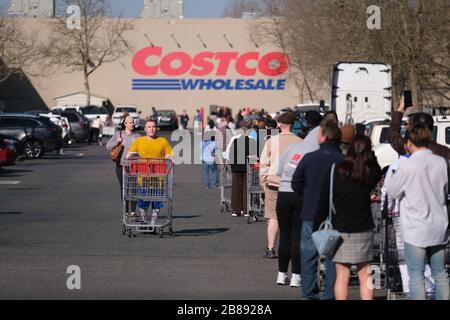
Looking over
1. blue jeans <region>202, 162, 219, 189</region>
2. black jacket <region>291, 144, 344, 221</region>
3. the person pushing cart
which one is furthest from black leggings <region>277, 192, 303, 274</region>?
blue jeans <region>202, 162, 219, 189</region>

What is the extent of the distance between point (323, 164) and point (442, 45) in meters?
27.2

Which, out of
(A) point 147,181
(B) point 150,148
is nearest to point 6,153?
(B) point 150,148

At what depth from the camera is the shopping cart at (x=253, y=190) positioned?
18.8 m

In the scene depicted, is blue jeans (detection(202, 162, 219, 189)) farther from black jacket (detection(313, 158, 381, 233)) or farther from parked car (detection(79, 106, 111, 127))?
parked car (detection(79, 106, 111, 127))

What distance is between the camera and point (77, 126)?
54.7 m

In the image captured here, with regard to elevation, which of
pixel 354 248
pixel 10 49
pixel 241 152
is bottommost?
pixel 354 248

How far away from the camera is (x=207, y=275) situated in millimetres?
12484

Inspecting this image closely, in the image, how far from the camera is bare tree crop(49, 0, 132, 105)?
76.8m

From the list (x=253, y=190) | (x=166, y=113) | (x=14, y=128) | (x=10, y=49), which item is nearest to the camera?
(x=253, y=190)

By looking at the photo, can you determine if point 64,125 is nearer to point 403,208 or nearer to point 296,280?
point 296,280

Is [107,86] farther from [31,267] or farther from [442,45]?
[31,267]

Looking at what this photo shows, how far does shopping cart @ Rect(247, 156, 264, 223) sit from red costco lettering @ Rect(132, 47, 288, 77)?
2411 inches

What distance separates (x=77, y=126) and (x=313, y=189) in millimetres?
45099

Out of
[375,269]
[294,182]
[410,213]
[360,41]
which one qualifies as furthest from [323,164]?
[360,41]
